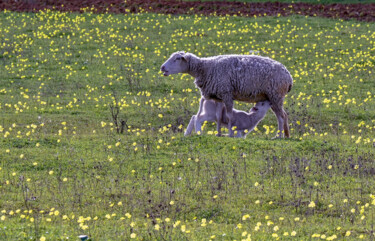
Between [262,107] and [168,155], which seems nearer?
[168,155]

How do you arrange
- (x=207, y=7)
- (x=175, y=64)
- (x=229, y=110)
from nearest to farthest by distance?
(x=229, y=110) → (x=175, y=64) → (x=207, y=7)

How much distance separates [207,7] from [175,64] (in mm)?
22688

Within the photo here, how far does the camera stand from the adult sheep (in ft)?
49.7

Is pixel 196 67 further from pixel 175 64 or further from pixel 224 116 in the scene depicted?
pixel 224 116

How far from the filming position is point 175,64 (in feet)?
51.1

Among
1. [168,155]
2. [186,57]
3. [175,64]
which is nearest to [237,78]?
[186,57]

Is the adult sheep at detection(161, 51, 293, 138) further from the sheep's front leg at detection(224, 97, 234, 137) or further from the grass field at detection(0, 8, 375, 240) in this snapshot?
the grass field at detection(0, 8, 375, 240)

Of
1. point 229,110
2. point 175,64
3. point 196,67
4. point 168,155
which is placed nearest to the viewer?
point 168,155

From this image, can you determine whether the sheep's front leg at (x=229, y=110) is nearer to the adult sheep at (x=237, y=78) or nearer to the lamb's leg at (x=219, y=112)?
the adult sheep at (x=237, y=78)

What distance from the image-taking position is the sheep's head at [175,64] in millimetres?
15523

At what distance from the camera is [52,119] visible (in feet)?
59.5

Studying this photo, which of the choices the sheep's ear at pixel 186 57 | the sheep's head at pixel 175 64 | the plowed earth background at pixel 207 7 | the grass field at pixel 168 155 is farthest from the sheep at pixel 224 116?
the plowed earth background at pixel 207 7

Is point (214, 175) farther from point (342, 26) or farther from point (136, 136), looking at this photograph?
point (342, 26)

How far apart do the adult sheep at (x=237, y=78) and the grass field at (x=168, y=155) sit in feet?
3.16
